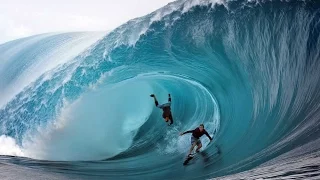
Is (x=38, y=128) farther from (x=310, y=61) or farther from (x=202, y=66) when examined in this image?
(x=310, y=61)

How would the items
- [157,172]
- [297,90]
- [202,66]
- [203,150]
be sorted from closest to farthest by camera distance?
[297,90]
[157,172]
[203,150]
[202,66]

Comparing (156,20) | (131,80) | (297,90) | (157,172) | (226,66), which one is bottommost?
(157,172)

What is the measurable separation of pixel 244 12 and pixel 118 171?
4604mm

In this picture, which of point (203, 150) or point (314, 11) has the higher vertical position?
point (314, 11)

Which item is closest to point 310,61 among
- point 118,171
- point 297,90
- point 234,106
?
point 297,90

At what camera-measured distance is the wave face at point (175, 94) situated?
259 inches

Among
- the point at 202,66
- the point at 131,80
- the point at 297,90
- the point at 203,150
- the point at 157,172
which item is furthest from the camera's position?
the point at 131,80

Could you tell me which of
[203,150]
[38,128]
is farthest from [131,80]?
[203,150]

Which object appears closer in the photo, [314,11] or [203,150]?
[314,11]

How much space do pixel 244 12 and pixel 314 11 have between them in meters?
1.72

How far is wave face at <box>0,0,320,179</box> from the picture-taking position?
21.6ft

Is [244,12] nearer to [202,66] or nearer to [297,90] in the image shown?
[202,66]

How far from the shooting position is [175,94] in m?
11.4

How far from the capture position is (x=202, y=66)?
9367 millimetres
